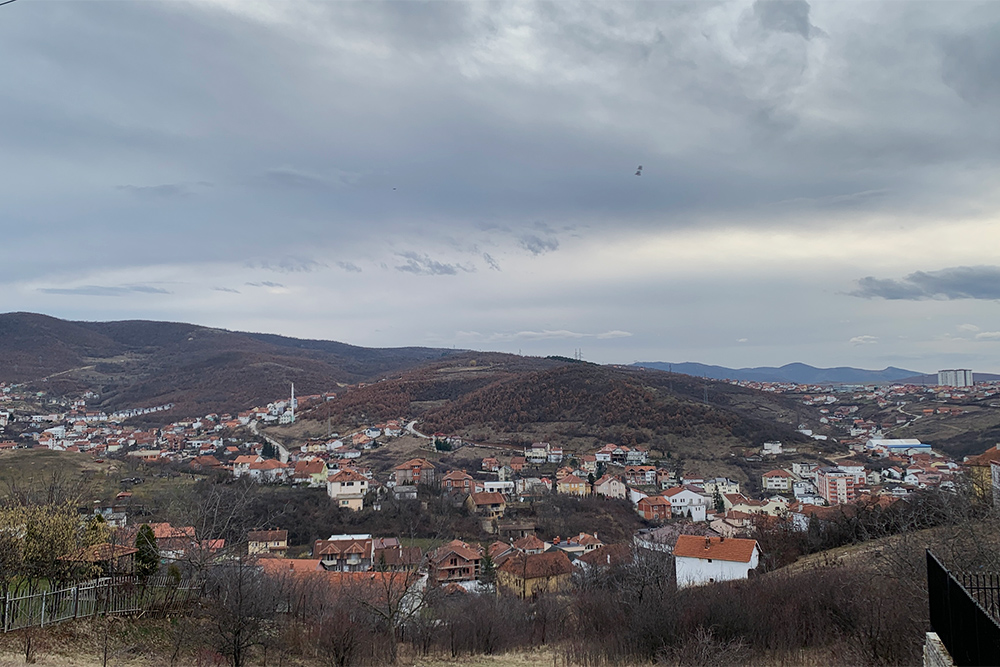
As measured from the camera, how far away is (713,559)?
79.2 feet

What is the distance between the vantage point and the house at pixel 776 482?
63031mm

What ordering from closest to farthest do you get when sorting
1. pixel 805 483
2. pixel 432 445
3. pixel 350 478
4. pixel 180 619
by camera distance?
pixel 180 619
pixel 350 478
pixel 805 483
pixel 432 445

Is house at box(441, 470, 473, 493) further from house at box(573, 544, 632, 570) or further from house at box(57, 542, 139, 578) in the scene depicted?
house at box(57, 542, 139, 578)

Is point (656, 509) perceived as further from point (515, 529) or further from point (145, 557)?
point (145, 557)

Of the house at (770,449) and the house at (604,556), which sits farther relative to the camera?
the house at (770,449)

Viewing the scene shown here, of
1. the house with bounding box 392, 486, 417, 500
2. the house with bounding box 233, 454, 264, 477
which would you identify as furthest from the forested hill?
the house with bounding box 392, 486, 417, 500

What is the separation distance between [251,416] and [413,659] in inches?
4332

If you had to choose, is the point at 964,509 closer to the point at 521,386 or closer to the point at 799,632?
the point at 799,632

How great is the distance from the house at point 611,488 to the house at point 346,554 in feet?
95.5

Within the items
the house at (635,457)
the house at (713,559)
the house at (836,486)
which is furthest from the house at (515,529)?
the house at (836,486)

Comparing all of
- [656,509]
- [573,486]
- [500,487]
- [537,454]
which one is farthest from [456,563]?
[537,454]

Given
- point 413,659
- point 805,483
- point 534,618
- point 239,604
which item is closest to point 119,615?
point 239,604

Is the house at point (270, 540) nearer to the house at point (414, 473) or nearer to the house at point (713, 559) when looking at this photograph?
the house at point (713, 559)

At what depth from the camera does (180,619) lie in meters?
11.7
